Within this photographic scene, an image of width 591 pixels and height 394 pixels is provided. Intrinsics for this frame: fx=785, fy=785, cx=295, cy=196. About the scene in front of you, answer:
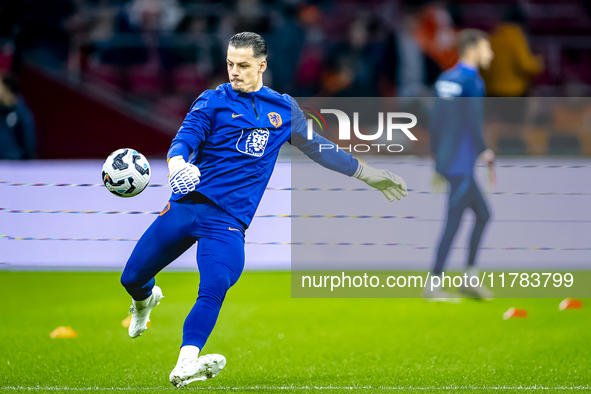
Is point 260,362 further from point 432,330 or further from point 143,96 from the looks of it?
point 143,96

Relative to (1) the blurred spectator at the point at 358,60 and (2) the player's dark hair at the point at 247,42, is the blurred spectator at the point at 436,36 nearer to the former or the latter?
(1) the blurred spectator at the point at 358,60

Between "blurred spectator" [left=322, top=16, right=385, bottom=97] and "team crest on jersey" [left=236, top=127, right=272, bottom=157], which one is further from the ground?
"team crest on jersey" [left=236, top=127, right=272, bottom=157]

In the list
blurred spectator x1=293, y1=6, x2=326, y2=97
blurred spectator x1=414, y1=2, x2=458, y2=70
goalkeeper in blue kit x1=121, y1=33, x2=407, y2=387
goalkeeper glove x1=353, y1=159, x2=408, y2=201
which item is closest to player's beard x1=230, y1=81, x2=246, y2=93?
goalkeeper in blue kit x1=121, y1=33, x2=407, y2=387

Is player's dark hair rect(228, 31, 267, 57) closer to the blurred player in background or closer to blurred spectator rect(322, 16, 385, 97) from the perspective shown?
the blurred player in background

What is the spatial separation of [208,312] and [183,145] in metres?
0.92

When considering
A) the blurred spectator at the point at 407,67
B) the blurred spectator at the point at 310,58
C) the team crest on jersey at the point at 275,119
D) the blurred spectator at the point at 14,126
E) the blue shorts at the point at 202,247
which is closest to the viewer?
the blue shorts at the point at 202,247

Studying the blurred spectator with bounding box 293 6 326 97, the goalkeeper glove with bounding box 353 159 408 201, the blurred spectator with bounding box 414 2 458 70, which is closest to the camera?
the goalkeeper glove with bounding box 353 159 408 201

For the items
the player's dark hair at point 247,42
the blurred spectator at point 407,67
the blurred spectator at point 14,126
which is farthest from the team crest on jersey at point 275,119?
the blurred spectator at point 14,126

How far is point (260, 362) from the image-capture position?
5.30 meters

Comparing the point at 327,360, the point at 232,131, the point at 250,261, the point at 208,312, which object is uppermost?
the point at 232,131

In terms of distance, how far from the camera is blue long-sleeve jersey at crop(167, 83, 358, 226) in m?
4.54

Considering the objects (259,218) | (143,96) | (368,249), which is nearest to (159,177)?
(259,218)

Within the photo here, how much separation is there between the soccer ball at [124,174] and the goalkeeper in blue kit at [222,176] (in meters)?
0.23

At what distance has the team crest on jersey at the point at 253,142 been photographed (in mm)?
4602
